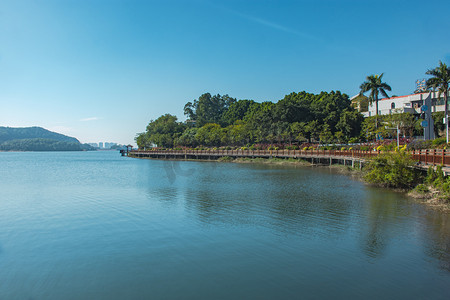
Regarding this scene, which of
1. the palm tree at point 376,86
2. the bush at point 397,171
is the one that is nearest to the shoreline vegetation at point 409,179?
the bush at point 397,171

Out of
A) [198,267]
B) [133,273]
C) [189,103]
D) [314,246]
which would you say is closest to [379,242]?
[314,246]

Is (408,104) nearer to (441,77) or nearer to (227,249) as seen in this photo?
(441,77)

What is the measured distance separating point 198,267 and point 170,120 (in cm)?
10529

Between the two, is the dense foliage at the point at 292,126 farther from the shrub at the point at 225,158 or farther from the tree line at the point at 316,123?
the shrub at the point at 225,158

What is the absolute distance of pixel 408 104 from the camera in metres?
61.0

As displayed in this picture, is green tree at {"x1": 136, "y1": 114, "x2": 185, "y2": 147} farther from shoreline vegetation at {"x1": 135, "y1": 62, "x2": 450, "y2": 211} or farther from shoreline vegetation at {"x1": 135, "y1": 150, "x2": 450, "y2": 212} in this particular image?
shoreline vegetation at {"x1": 135, "y1": 150, "x2": 450, "y2": 212}

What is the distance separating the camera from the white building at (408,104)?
185 ft

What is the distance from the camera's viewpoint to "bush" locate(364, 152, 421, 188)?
21.0m

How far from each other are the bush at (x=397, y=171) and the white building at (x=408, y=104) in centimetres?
3717

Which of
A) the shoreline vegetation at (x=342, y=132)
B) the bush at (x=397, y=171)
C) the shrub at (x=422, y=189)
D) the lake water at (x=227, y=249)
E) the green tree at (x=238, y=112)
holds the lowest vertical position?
the lake water at (x=227, y=249)

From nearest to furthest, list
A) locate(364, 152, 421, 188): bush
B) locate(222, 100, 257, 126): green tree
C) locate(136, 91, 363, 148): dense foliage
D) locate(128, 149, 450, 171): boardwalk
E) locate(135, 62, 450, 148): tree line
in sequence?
locate(128, 149, 450, 171): boardwalk < locate(364, 152, 421, 188): bush < locate(135, 62, 450, 148): tree line < locate(136, 91, 363, 148): dense foliage < locate(222, 100, 257, 126): green tree

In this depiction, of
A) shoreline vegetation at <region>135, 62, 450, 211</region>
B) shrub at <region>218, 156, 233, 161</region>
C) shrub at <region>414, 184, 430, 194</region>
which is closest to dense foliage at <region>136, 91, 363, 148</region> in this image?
shoreline vegetation at <region>135, 62, 450, 211</region>

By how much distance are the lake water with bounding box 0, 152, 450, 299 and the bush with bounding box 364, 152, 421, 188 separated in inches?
96.0

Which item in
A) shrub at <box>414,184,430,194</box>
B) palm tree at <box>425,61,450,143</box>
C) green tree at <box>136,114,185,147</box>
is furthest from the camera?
green tree at <box>136,114,185,147</box>
